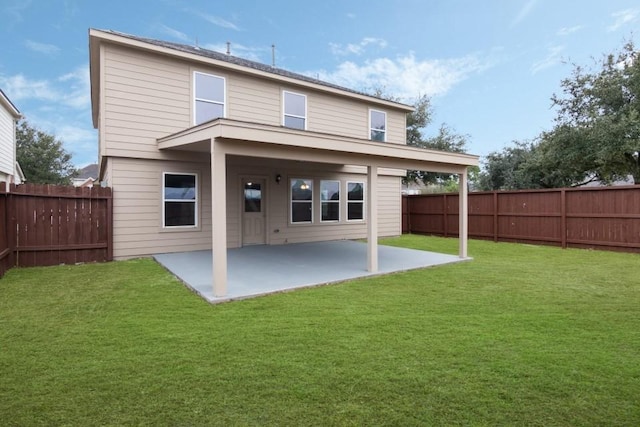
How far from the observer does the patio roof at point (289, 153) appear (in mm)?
5312

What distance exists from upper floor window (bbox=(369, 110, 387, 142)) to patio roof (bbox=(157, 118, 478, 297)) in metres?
4.75

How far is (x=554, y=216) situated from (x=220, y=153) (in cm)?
1045

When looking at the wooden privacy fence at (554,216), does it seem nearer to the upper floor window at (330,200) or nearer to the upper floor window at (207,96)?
the upper floor window at (330,200)

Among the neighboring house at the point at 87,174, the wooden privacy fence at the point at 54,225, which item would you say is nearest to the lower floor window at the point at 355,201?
the wooden privacy fence at the point at 54,225

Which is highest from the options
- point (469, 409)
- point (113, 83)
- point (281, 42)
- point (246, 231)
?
point (281, 42)

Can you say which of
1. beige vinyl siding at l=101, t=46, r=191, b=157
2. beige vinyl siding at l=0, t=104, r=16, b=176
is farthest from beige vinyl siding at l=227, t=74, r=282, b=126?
beige vinyl siding at l=0, t=104, r=16, b=176

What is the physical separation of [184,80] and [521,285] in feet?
28.3

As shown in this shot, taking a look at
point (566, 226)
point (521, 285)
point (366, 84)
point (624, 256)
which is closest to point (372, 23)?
point (366, 84)

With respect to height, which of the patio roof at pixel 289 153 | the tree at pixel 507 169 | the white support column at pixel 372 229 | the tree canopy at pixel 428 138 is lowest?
the white support column at pixel 372 229

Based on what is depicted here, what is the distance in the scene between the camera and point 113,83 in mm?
8391

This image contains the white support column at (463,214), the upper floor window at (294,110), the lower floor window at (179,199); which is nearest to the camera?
the white support column at (463,214)

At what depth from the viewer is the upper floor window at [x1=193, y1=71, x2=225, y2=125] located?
9523 mm

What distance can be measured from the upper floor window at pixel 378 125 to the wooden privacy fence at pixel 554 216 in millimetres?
3680

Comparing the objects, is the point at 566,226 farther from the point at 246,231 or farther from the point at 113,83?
the point at 113,83
